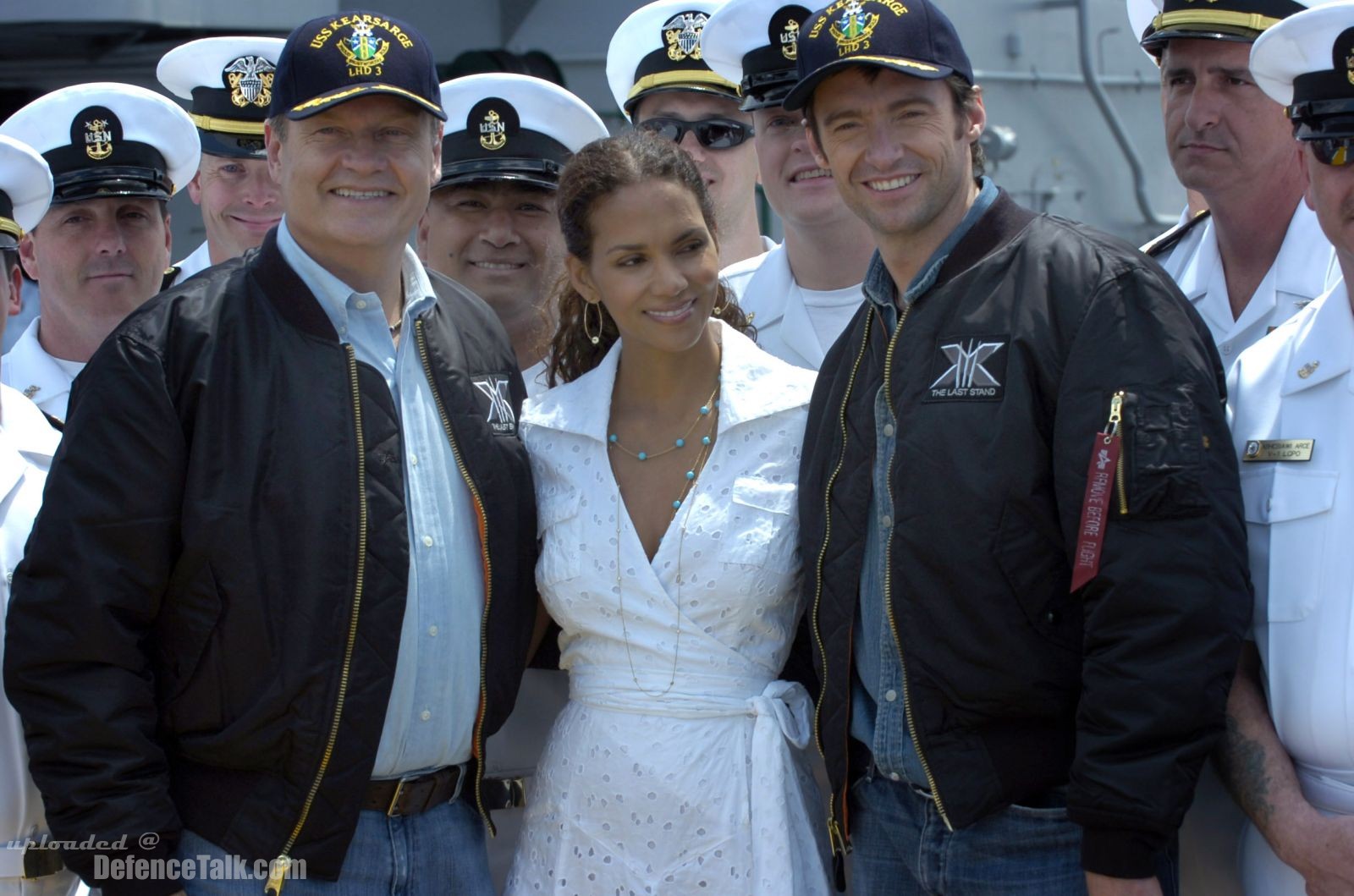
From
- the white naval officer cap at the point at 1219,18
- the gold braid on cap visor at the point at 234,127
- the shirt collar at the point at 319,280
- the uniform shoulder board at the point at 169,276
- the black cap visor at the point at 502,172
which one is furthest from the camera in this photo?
the uniform shoulder board at the point at 169,276

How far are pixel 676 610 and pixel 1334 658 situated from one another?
3.67 ft

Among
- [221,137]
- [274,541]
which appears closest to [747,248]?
[221,137]

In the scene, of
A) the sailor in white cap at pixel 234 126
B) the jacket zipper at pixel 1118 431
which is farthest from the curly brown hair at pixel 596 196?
the sailor in white cap at pixel 234 126

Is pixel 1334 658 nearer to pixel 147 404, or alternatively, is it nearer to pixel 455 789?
pixel 455 789

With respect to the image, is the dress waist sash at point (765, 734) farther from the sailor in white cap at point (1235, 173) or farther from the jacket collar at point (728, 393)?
the sailor in white cap at point (1235, 173)

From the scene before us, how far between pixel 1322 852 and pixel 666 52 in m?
2.76

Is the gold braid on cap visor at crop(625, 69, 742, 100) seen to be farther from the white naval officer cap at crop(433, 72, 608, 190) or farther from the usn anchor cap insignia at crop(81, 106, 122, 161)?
the usn anchor cap insignia at crop(81, 106, 122, 161)

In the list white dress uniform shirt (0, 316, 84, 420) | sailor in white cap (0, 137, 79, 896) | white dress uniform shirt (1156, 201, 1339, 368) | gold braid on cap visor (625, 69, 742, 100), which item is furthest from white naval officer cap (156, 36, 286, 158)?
white dress uniform shirt (1156, 201, 1339, 368)

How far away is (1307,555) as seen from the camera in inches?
99.0

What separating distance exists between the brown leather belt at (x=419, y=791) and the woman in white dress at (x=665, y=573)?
6.9 inches

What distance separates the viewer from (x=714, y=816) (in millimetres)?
2730

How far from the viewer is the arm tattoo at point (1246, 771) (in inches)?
99.0

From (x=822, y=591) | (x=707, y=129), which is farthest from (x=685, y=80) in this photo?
(x=822, y=591)

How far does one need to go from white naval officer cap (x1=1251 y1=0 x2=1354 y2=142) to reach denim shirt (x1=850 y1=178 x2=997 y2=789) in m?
0.51
